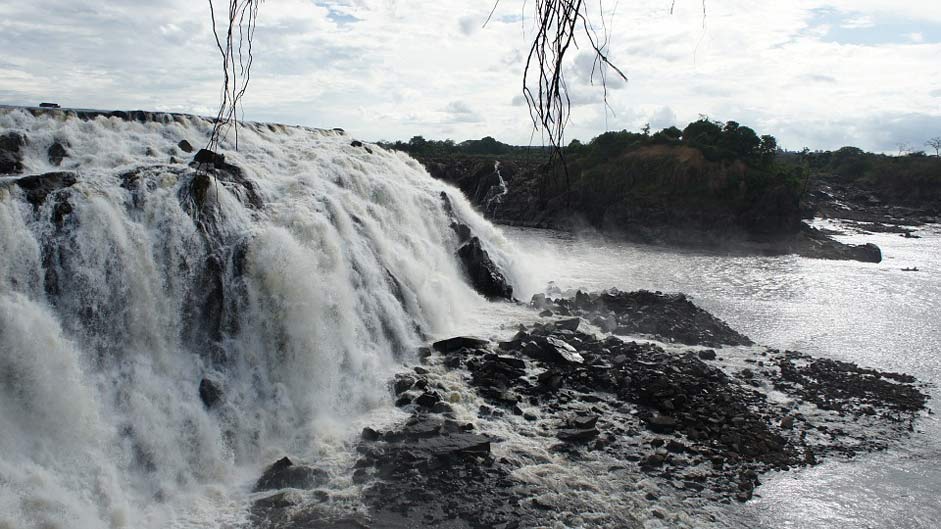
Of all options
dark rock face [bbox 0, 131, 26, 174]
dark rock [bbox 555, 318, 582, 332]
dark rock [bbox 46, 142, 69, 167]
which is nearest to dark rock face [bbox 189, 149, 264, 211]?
dark rock [bbox 46, 142, 69, 167]

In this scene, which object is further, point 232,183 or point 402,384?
point 232,183

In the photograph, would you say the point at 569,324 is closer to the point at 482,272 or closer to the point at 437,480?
the point at 482,272

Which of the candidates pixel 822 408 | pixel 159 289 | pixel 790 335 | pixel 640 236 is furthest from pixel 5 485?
pixel 640 236

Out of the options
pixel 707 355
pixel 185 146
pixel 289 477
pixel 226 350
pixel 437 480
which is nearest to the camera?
pixel 289 477

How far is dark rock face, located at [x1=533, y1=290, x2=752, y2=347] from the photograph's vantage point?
15.0 meters

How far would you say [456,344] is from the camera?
493 inches

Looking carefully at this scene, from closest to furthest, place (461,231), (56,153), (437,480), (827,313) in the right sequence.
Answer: (437,480), (56,153), (827,313), (461,231)

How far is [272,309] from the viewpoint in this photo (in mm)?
10453

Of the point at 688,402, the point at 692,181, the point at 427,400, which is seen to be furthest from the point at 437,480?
the point at 692,181

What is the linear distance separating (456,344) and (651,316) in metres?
6.19

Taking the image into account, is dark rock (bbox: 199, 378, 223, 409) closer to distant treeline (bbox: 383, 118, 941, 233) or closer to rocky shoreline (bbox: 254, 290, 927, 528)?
rocky shoreline (bbox: 254, 290, 927, 528)

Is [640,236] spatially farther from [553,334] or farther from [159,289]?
[159,289]

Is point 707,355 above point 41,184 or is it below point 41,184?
below

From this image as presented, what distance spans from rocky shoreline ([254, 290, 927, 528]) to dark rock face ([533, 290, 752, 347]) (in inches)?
5.7
